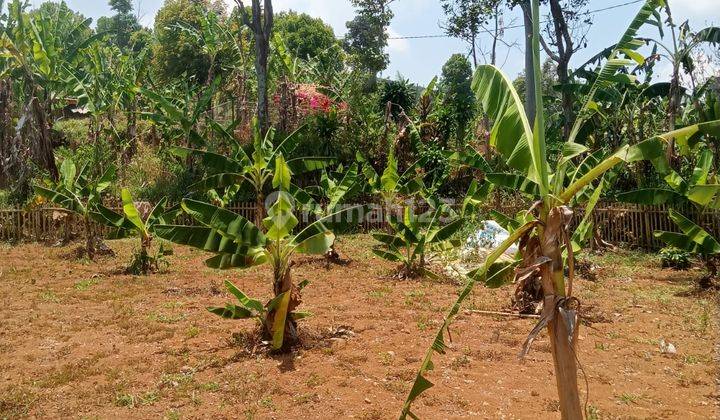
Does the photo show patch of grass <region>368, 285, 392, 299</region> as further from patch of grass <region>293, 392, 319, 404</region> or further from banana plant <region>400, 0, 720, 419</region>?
banana plant <region>400, 0, 720, 419</region>

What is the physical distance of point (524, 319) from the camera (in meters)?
7.75

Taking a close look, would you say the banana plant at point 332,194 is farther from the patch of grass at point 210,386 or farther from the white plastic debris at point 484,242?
the patch of grass at point 210,386

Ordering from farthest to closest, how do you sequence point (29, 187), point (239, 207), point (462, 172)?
point (462, 172)
point (29, 187)
point (239, 207)

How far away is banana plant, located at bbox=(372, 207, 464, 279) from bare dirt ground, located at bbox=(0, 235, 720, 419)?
0.40m

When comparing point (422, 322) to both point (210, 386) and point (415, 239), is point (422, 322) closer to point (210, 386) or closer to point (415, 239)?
point (415, 239)

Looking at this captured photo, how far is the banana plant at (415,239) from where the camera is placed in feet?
31.3

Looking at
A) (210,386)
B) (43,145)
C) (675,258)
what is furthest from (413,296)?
(43,145)

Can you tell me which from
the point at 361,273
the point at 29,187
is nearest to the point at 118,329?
the point at 361,273

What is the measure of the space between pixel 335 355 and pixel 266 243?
4.76 feet

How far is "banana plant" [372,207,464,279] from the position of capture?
31.3 feet

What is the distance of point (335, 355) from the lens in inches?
244

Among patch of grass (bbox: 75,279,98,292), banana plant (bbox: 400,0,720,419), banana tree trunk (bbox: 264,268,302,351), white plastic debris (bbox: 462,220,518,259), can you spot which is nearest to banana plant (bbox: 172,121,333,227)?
patch of grass (bbox: 75,279,98,292)

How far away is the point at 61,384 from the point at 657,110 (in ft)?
58.7

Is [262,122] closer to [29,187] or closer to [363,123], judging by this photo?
[363,123]
